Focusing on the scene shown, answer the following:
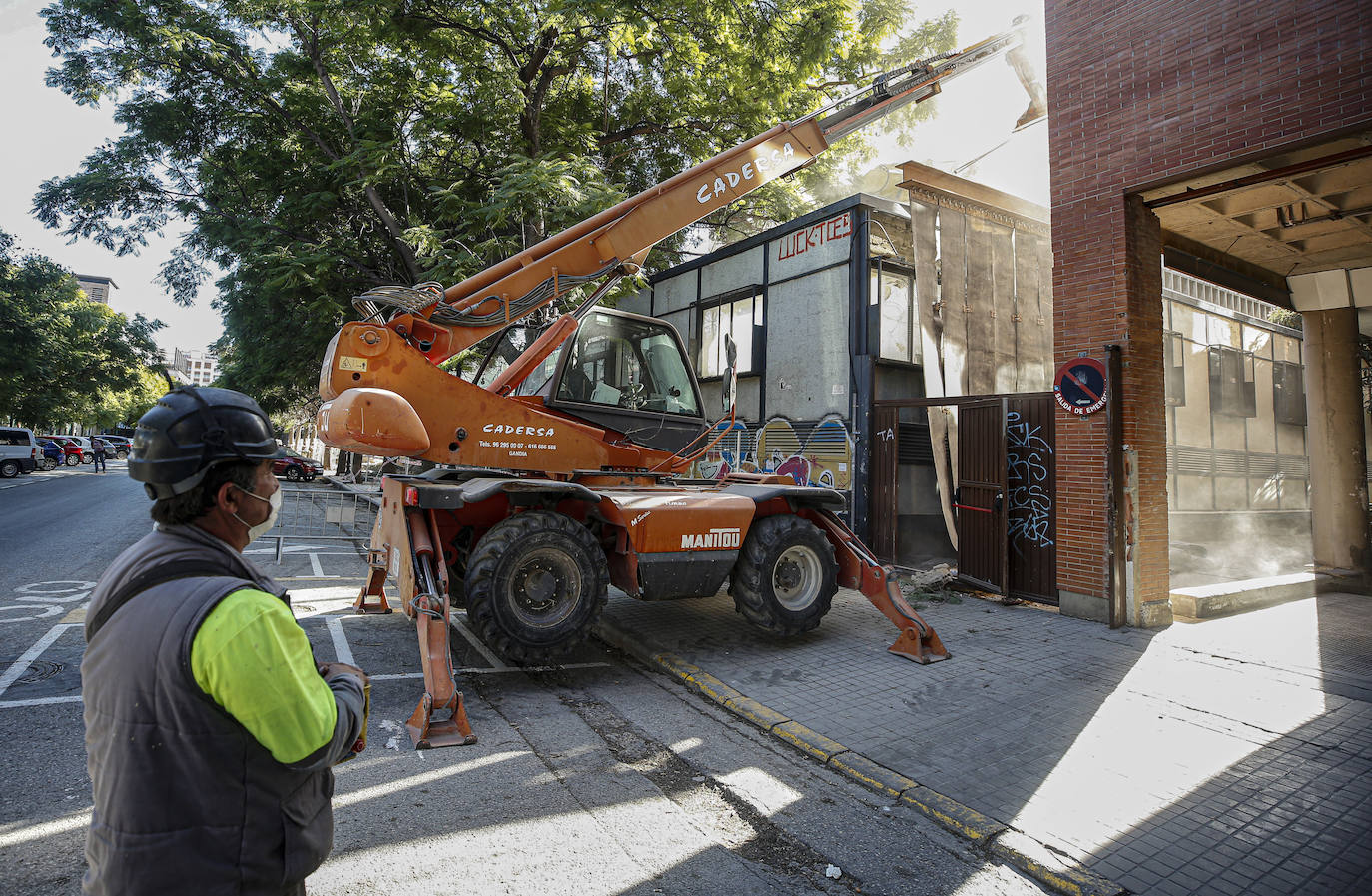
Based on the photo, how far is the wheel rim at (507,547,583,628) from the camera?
5.47 m

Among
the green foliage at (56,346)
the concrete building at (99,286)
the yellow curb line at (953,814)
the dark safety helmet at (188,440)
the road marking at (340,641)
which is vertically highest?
the concrete building at (99,286)

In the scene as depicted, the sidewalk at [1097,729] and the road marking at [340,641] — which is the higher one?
the road marking at [340,641]

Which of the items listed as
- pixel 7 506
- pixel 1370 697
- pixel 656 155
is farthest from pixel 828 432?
pixel 7 506

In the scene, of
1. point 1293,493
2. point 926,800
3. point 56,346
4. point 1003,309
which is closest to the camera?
point 926,800

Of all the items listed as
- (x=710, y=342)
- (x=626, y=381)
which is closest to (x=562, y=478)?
(x=626, y=381)

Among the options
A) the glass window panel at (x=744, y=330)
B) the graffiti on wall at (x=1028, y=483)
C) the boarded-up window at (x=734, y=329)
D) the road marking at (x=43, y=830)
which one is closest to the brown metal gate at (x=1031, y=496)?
the graffiti on wall at (x=1028, y=483)

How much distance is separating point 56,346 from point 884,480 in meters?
39.1

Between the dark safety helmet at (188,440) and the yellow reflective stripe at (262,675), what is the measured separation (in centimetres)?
33

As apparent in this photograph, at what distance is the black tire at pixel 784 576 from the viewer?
646 cm

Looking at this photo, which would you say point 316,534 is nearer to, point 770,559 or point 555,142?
point 770,559

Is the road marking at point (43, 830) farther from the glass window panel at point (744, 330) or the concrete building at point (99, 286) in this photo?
the concrete building at point (99, 286)

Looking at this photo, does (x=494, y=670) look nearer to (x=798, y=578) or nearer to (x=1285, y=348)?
(x=798, y=578)

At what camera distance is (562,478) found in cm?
669

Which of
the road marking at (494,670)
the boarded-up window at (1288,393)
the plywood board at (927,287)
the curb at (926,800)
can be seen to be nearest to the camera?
the curb at (926,800)
